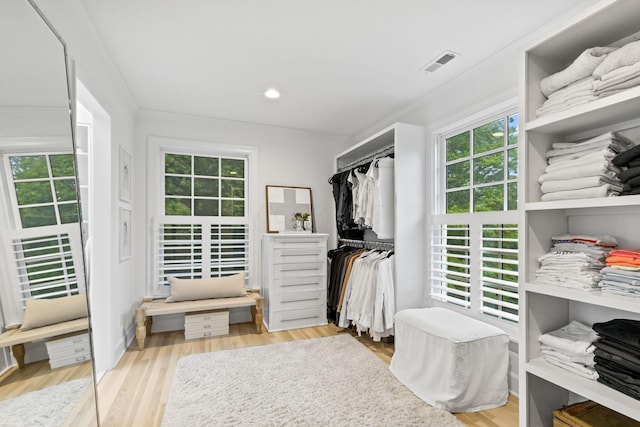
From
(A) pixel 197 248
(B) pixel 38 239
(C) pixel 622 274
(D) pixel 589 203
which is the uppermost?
(D) pixel 589 203

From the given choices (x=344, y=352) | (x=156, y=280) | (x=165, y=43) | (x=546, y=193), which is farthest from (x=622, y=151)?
(x=156, y=280)

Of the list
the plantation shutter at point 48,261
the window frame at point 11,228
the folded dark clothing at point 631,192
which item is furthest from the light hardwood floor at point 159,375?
the folded dark clothing at point 631,192

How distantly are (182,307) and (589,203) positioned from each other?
11.0 feet

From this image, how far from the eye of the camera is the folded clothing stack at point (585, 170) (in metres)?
1.34

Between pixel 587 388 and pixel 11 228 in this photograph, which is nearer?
pixel 11 228

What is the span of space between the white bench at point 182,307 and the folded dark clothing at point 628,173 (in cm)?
311

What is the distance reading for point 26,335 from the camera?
105 cm

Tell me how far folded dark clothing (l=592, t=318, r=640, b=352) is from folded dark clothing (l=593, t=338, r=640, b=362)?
13mm

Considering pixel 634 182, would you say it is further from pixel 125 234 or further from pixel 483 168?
pixel 125 234

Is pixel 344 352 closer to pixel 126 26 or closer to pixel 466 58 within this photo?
pixel 466 58

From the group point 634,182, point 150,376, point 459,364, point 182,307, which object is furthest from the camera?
point 182,307

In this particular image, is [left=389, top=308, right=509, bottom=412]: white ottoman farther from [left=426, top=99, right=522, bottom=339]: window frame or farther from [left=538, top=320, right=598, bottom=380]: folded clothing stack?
[left=538, top=320, right=598, bottom=380]: folded clothing stack

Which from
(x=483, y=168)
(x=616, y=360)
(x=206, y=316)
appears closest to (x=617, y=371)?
(x=616, y=360)

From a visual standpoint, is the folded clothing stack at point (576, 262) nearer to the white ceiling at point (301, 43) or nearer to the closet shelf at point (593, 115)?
the closet shelf at point (593, 115)
